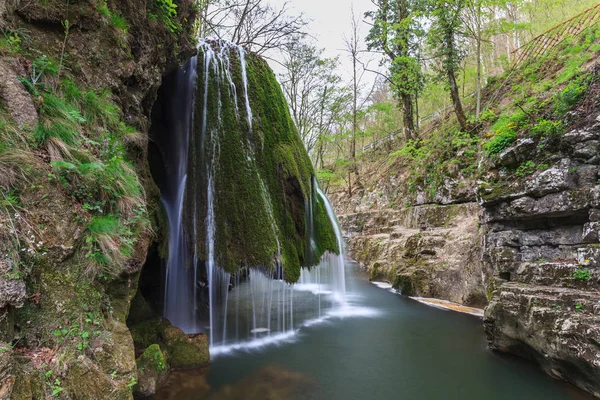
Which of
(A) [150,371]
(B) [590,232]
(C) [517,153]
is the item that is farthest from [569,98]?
(A) [150,371]

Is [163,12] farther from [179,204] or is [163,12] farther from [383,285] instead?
[383,285]

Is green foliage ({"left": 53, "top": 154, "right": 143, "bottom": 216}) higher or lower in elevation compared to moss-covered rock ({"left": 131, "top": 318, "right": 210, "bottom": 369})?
higher

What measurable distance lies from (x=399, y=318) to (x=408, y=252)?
3342 mm

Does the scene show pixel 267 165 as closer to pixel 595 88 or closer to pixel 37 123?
pixel 37 123

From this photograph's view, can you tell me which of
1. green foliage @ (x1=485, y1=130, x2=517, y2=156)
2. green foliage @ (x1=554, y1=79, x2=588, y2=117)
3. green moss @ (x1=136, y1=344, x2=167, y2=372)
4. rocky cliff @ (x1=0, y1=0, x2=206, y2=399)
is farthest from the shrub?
green foliage @ (x1=554, y1=79, x2=588, y2=117)

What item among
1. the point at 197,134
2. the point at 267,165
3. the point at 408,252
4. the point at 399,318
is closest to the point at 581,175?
the point at 399,318

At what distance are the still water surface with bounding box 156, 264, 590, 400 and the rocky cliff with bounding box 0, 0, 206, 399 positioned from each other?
4.15ft

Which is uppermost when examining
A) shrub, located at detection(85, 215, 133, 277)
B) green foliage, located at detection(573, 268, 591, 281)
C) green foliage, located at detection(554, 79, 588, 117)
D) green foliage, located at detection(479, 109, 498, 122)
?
green foliage, located at detection(479, 109, 498, 122)

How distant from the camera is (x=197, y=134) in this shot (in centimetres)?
623

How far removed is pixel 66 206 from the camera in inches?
108

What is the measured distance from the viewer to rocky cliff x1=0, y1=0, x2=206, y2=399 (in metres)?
2.22

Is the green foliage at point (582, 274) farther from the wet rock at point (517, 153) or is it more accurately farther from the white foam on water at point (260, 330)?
the white foam on water at point (260, 330)

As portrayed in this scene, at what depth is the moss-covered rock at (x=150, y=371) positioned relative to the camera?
3.90 metres

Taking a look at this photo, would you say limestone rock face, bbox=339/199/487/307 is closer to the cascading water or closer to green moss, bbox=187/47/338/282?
the cascading water
